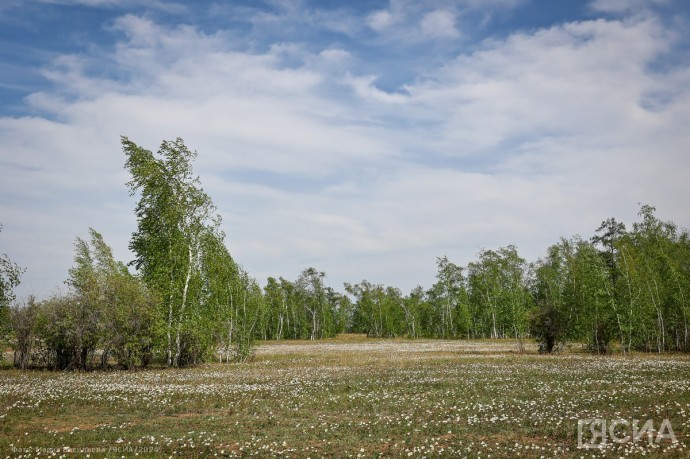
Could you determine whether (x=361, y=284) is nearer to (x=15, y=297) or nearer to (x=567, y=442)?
(x=15, y=297)

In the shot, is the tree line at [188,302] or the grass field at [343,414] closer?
the grass field at [343,414]

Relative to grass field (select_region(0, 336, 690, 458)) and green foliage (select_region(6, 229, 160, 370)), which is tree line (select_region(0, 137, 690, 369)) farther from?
grass field (select_region(0, 336, 690, 458))

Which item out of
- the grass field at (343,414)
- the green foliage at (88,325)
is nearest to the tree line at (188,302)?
the green foliage at (88,325)

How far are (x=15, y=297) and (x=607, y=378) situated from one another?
129 feet

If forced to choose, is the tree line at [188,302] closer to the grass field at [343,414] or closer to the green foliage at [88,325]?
the green foliage at [88,325]

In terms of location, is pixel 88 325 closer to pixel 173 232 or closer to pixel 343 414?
pixel 173 232

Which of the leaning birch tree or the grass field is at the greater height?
the leaning birch tree

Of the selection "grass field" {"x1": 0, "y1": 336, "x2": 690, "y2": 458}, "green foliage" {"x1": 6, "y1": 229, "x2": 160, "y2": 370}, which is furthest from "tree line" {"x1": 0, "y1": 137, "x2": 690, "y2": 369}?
"grass field" {"x1": 0, "y1": 336, "x2": 690, "y2": 458}

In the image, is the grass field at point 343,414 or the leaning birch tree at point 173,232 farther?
the leaning birch tree at point 173,232

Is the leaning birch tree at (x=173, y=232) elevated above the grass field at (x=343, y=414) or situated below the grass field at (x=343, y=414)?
above

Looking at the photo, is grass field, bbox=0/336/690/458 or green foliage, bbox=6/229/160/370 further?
green foliage, bbox=6/229/160/370

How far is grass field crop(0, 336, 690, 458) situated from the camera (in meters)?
12.9

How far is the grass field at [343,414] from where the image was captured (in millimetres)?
12906

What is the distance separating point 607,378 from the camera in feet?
84.2
